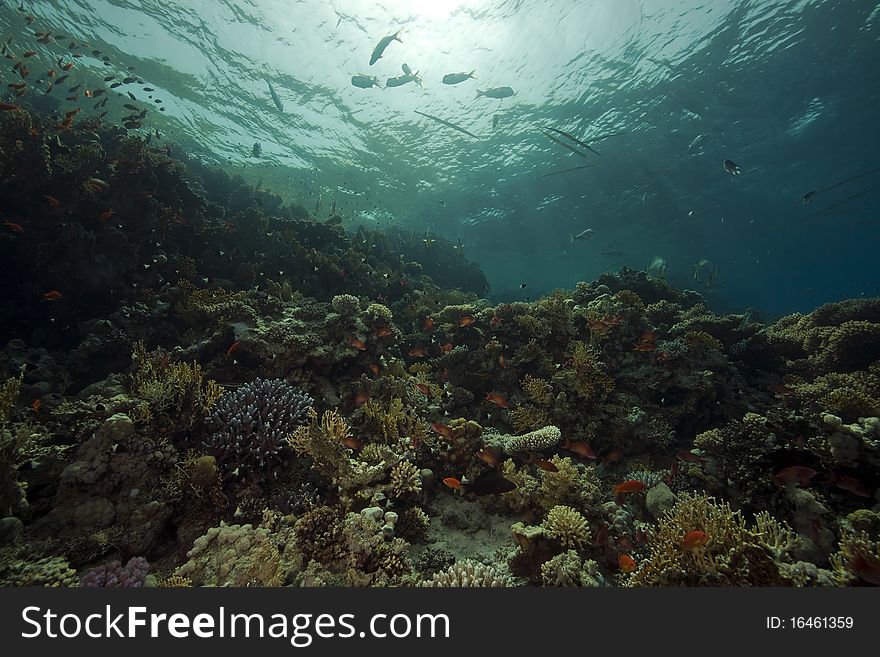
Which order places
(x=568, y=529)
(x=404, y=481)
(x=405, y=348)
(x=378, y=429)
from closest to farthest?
(x=568, y=529), (x=404, y=481), (x=378, y=429), (x=405, y=348)

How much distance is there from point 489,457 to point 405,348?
547 centimetres

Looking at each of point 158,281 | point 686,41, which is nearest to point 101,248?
point 158,281

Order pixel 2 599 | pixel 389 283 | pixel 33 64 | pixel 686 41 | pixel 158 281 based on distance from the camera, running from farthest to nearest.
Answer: pixel 33 64
pixel 686 41
pixel 389 283
pixel 158 281
pixel 2 599

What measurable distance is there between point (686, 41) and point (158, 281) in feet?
79.8

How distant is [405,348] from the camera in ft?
34.2

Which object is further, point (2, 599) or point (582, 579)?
point (582, 579)

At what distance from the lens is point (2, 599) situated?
2.86m

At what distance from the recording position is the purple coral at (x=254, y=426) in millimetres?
5023

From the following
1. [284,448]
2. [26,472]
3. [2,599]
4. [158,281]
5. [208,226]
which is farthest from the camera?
[208,226]

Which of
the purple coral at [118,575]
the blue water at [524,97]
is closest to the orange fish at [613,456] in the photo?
the purple coral at [118,575]

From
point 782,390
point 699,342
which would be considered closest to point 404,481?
point 699,342

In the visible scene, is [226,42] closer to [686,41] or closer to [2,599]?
[686,41]

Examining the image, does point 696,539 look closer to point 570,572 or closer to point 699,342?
point 570,572

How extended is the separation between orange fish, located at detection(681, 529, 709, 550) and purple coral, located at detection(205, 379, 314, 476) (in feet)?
16.6
